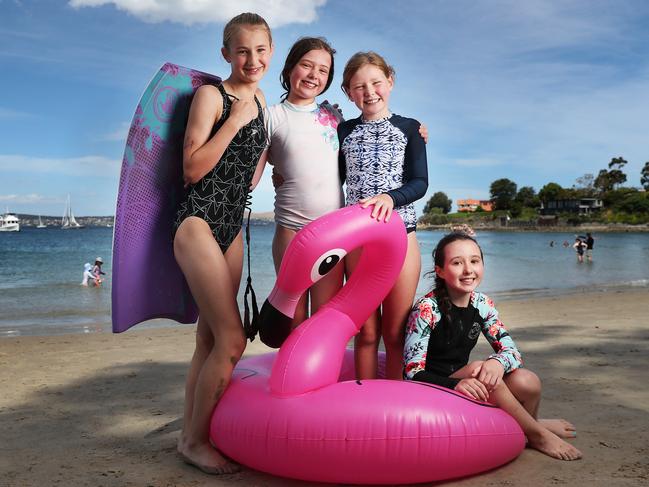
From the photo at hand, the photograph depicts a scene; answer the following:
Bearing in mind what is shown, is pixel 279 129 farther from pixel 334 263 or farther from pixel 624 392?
pixel 624 392

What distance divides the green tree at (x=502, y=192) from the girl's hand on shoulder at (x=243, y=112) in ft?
333

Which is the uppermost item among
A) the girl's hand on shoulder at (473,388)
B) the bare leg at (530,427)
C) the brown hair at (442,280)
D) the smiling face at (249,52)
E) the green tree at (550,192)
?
the green tree at (550,192)

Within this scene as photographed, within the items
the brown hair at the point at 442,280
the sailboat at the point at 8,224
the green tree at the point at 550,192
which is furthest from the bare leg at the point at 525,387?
the green tree at the point at 550,192

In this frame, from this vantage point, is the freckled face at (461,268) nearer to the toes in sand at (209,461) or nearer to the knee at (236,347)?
the knee at (236,347)

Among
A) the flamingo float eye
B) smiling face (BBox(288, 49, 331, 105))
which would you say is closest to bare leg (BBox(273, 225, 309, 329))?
the flamingo float eye

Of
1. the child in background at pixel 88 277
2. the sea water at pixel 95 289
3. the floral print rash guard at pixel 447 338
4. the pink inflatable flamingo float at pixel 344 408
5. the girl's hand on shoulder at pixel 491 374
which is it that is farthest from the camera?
the child in background at pixel 88 277

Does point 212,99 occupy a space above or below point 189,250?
above

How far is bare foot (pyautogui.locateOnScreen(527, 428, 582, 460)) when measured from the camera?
3.03 metres

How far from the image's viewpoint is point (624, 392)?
4.24 metres

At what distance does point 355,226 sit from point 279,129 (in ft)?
2.28

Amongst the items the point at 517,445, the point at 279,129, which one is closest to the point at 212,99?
the point at 279,129

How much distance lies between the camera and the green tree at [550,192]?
296 ft

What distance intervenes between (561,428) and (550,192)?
93.2m

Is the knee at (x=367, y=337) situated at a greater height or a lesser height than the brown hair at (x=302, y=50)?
lesser
